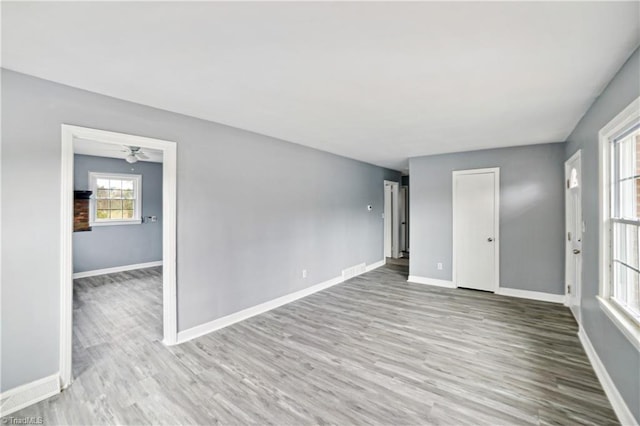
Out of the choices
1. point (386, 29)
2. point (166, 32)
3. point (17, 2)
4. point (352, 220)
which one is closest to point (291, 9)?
point (386, 29)

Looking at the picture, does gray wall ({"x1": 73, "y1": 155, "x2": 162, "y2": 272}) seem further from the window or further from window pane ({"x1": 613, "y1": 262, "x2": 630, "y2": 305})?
window pane ({"x1": 613, "y1": 262, "x2": 630, "y2": 305})

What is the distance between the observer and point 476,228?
499cm

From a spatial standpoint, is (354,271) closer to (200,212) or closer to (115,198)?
(200,212)

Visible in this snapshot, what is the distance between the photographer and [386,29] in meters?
1.59

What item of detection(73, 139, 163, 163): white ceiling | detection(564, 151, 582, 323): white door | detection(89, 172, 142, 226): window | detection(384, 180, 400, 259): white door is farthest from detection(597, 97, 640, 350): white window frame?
detection(89, 172, 142, 226): window

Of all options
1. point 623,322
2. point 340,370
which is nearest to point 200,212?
point 340,370

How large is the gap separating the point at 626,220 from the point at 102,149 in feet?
23.4

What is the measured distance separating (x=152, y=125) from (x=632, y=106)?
12.6ft

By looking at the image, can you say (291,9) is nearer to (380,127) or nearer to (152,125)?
(152,125)

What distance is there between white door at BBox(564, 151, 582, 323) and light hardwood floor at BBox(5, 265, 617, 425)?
315 mm

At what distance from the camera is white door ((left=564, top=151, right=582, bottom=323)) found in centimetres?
346

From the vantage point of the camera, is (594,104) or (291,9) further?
(594,104)

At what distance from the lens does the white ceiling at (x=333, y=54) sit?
1462 millimetres

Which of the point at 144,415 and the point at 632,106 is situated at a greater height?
the point at 632,106
